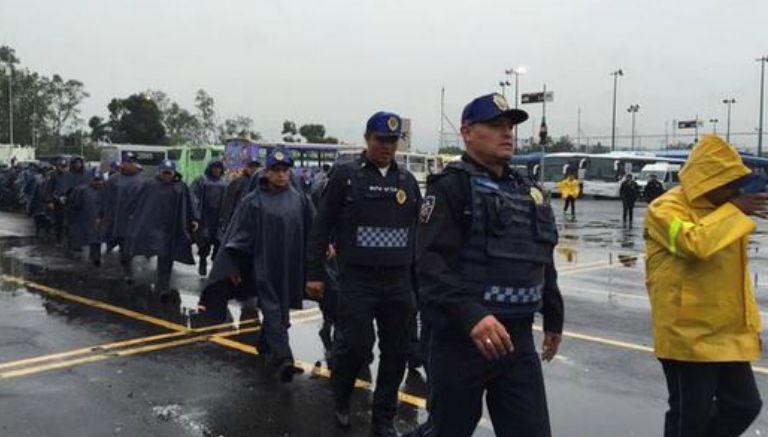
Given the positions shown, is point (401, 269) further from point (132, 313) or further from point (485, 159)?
point (132, 313)

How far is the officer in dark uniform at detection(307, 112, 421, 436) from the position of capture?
181 inches

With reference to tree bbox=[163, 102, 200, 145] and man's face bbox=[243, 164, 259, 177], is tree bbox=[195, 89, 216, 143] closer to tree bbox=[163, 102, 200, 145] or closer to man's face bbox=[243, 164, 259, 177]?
tree bbox=[163, 102, 200, 145]

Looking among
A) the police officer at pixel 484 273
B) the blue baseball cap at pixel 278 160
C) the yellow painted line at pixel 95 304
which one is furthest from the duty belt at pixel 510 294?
the yellow painted line at pixel 95 304

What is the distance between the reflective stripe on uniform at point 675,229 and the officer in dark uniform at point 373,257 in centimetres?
170

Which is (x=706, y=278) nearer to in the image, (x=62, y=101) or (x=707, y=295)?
(x=707, y=295)

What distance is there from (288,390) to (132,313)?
340cm

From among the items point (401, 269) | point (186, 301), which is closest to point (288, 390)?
point (401, 269)

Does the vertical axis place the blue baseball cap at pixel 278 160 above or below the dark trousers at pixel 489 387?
above

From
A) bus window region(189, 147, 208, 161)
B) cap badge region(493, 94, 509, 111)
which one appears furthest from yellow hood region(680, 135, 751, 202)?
bus window region(189, 147, 208, 161)

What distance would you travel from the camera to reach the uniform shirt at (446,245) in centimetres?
287

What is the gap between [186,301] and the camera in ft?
29.9

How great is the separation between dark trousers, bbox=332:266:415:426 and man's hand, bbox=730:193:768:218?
6.40 ft

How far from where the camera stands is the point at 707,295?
3.45 m

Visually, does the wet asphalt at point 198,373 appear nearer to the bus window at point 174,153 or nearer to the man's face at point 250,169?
the man's face at point 250,169
